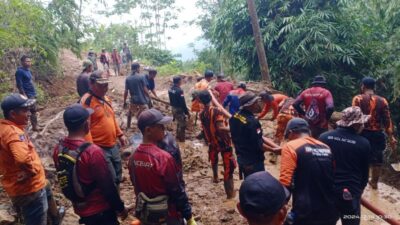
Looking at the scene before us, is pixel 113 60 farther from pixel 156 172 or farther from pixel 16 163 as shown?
pixel 156 172

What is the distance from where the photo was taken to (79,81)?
729 cm

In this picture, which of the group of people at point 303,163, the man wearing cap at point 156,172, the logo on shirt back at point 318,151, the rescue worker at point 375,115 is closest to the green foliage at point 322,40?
the rescue worker at point 375,115

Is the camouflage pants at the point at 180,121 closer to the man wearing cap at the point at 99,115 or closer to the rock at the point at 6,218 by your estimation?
the man wearing cap at the point at 99,115

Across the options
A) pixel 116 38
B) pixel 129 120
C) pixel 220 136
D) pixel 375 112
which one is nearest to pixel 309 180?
pixel 220 136

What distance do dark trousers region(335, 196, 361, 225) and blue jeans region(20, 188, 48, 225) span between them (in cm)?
327

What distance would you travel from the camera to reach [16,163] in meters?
3.56

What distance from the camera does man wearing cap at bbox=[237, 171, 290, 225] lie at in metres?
1.92

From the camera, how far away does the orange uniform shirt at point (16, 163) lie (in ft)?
11.7

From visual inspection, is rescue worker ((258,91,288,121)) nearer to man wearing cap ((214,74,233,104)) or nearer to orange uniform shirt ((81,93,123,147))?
man wearing cap ((214,74,233,104))

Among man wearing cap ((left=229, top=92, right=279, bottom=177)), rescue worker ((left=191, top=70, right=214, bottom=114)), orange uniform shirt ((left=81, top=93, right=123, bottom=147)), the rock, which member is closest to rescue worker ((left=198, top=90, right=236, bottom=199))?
man wearing cap ((left=229, top=92, right=279, bottom=177))

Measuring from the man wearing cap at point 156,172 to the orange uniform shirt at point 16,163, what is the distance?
1.19 m

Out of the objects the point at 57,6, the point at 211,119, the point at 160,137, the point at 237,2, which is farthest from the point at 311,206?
the point at 57,6

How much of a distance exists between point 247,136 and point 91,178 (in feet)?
7.69

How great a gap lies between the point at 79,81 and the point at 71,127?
4.18m
